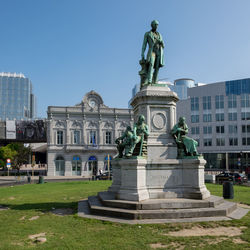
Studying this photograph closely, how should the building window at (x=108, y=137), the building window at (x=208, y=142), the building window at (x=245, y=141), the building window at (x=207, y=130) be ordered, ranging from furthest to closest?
the building window at (x=207, y=130) → the building window at (x=208, y=142) → the building window at (x=245, y=141) → the building window at (x=108, y=137)

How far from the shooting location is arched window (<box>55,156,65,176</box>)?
A: 1841 inches

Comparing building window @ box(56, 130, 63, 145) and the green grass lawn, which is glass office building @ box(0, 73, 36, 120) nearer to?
building window @ box(56, 130, 63, 145)

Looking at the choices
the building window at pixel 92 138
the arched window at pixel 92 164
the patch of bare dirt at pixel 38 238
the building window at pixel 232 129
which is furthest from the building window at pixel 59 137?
the patch of bare dirt at pixel 38 238

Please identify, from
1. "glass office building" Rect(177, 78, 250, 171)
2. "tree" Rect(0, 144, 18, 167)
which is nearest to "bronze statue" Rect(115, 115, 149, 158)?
"tree" Rect(0, 144, 18, 167)

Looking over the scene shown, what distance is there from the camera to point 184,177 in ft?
35.2

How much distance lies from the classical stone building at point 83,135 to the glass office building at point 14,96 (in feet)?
405

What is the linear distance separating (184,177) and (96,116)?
38911mm

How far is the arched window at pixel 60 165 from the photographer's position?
153ft

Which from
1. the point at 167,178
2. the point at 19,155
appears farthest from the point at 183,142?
the point at 19,155

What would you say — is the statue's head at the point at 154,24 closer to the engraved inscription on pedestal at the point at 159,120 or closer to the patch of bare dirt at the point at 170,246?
the engraved inscription on pedestal at the point at 159,120

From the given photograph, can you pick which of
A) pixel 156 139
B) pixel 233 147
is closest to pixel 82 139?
pixel 233 147

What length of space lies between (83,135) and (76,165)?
17.3 ft

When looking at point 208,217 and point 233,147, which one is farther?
point 233,147

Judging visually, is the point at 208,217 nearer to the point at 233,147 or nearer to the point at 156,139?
the point at 156,139
